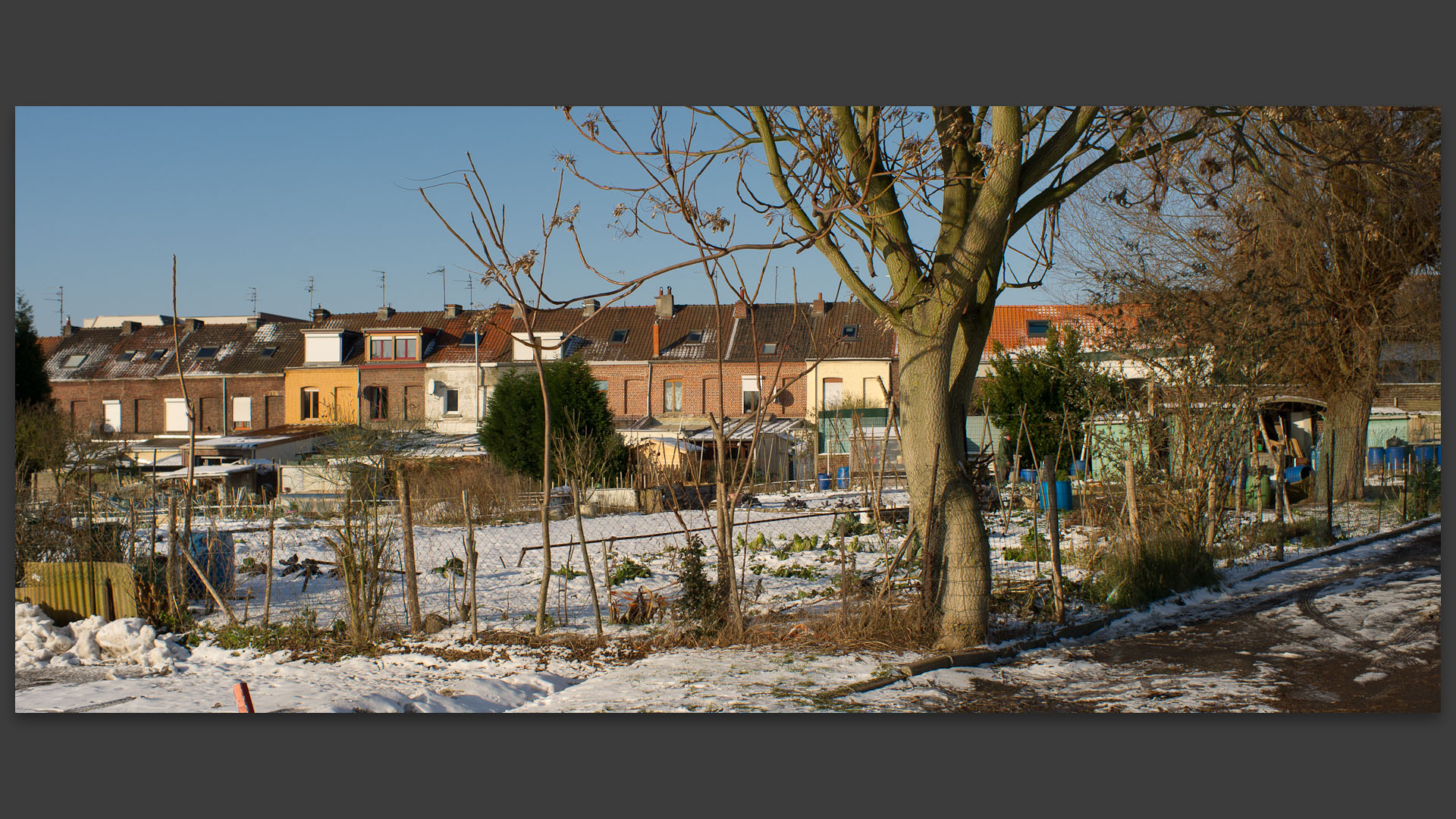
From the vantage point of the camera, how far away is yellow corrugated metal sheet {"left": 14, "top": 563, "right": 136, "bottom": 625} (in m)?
7.04

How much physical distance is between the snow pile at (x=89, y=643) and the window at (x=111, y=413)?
12646 millimetres

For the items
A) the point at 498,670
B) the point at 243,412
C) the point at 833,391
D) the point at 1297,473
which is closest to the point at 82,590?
the point at 498,670

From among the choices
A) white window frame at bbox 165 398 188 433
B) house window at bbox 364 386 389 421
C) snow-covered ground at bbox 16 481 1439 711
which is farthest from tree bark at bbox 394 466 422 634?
house window at bbox 364 386 389 421

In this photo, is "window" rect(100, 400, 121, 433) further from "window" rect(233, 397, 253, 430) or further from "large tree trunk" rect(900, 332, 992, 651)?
"large tree trunk" rect(900, 332, 992, 651)

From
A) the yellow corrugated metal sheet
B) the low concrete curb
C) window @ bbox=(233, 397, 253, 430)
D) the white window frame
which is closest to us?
the low concrete curb

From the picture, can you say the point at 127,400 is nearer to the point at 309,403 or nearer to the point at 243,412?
the point at 243,412

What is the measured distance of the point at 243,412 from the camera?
Result: 95.3 ft

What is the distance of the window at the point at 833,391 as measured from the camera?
29156 millimetres

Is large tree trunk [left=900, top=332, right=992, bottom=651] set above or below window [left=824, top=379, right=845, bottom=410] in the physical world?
below

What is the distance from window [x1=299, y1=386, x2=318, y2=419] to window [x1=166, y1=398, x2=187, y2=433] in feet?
27.9

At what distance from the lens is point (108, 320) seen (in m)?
31.2

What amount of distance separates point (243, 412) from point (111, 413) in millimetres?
10156

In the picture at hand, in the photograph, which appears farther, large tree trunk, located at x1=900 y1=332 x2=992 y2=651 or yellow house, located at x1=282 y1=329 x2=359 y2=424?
yellow house, located at x1=282 y1=329 x2=359 y2=424

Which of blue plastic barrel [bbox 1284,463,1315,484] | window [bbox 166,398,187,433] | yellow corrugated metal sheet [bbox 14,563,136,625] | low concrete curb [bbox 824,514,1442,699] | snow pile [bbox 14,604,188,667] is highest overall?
window [bbox 166,398,187,433]
